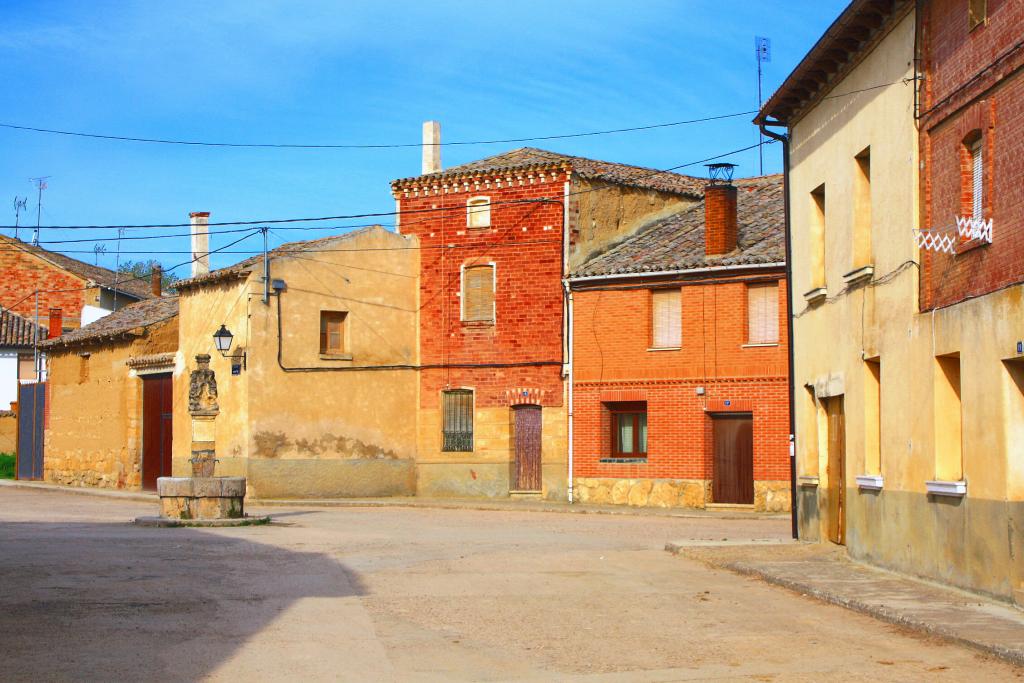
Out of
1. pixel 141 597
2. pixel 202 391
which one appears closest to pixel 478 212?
pixel 202 391

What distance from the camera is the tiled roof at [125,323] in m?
39.7

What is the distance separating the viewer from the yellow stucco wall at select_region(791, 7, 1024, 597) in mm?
12750

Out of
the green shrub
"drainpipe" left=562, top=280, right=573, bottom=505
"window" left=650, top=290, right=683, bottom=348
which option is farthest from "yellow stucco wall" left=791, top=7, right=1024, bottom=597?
the green shrub

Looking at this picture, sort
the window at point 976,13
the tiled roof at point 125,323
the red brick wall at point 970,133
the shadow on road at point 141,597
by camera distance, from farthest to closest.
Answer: the tiled roof at point 125,323 < the window at point 976,13 < the red brick wall at point 970,133 < the shadow on road at point 141,597

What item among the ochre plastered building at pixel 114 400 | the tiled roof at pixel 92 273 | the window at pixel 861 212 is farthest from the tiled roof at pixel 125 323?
the window at pixel 861 212

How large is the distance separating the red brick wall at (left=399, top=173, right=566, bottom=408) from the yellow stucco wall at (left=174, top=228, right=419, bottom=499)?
663 millimetres

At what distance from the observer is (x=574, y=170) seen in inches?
1337

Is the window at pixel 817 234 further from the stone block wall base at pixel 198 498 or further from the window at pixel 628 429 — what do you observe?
the window at pixel 628 429

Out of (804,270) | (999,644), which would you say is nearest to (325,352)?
(804,270)

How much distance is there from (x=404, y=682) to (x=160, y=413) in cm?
3115

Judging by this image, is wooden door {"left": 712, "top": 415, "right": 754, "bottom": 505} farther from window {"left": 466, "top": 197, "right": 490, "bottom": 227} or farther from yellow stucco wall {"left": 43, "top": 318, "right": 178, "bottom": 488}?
yellow stucco wall {"left": 43, "top": 318, "right": 178, "bottom": 488}

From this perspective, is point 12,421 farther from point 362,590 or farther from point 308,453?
point 362,590

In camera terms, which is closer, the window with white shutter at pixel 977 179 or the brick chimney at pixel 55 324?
the window with white shutter at pixel 977 179

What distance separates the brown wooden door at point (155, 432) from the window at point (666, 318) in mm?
14320
